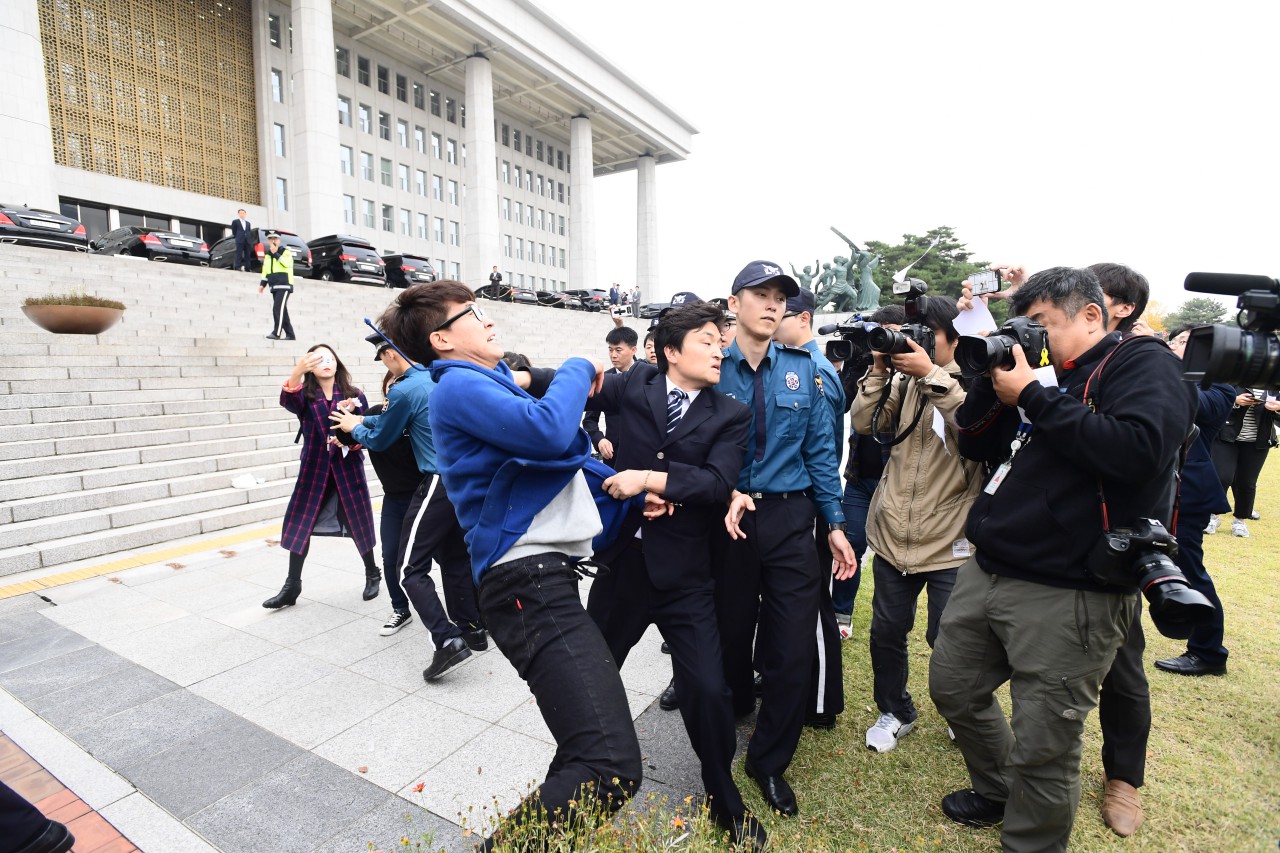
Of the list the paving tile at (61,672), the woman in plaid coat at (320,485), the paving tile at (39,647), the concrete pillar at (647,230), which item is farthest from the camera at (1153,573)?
the concrete pillar at (647,230)

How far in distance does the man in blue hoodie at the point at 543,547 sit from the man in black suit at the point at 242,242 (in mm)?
18814

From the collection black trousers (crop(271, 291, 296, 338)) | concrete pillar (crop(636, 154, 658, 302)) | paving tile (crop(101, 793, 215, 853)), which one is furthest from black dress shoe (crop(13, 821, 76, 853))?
concrete pillar (crop(636, 154, 658, 302))

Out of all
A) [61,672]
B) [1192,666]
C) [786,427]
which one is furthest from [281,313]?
[1192,666]

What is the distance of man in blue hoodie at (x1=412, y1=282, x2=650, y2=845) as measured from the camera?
179 cm

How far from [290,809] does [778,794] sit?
6.22 feet

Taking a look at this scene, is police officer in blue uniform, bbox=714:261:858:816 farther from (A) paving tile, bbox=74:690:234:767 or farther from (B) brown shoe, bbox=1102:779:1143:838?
(A) paving tile, bbox=74:690:234:767

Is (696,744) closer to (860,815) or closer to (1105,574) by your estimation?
(860,815)

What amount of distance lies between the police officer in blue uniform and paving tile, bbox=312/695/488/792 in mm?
1346

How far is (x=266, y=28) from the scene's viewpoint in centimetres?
3062

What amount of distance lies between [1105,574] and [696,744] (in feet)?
4.63

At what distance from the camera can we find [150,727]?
3.03 metres

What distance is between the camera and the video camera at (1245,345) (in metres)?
1.49

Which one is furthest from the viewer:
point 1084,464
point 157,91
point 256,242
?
point 157,91

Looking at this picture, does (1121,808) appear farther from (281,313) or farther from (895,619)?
(281,313)
